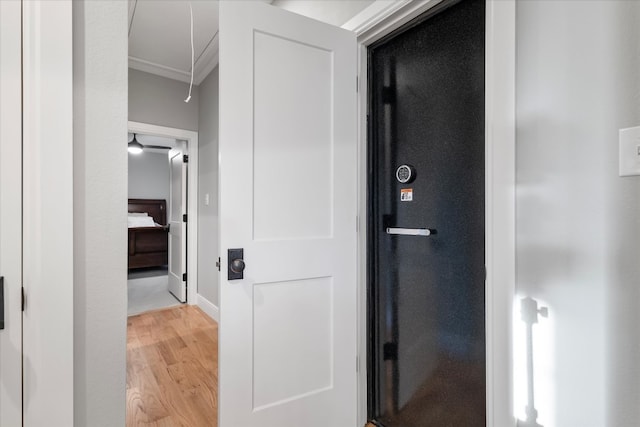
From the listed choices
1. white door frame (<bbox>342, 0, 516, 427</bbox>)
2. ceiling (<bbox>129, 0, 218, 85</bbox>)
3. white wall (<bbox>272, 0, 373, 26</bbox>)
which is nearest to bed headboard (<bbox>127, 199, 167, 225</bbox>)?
ceiling (<bbox>129, 0, 218, 85</bbox>)

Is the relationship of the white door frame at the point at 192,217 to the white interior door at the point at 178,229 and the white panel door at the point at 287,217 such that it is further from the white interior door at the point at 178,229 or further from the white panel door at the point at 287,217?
the white panel door at the point at 287,217

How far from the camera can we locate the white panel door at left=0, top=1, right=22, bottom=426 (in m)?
0.69

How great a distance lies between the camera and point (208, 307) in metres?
3.47

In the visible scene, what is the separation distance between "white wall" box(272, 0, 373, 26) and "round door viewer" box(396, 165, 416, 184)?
33.0 inches

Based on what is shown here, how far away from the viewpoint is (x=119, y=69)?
801mm

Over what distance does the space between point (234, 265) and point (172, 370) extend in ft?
5.06

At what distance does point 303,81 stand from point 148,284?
4663 millimetres

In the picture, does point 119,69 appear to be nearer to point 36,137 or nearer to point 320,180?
point 36,137

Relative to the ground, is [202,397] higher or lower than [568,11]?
lower

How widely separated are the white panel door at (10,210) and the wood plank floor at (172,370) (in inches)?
49.7

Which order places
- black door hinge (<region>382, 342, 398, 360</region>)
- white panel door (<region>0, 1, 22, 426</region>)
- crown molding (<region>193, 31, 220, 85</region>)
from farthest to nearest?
crown molding (<region>193, 31, 220, 85</region>)
black door hinge (<region>382, 342, 398, 360</region>)
white panel door (<region>0, 1, 22, 426</region>)

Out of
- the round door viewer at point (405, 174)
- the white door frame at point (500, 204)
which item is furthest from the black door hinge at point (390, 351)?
the round door viewer at point (405, 174)

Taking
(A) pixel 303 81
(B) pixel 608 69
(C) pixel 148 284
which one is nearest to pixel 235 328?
(A) pixel 303 81

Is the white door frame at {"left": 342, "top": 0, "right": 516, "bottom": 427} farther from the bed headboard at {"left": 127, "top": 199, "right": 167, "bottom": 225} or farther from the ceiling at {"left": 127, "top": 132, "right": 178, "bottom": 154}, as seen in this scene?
the bed headboard at {"left": 127, "top": 199, "right": 167, "bottom": 225}
